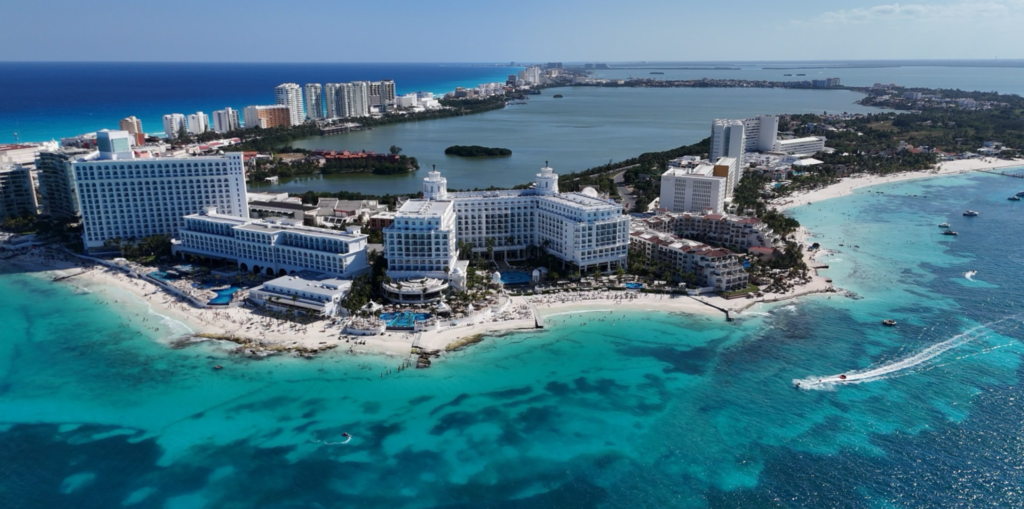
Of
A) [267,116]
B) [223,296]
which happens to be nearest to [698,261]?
[223,296]

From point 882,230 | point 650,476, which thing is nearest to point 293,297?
point 650,476

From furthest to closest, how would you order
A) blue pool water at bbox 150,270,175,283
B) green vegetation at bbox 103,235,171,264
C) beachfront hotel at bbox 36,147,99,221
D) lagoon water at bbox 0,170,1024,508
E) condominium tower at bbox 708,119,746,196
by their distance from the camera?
condominium tower at bbox 708,119,746,196
beachfront hotel at bbox 36,147,99,221
green vegetation at bbox 103,235,171,264
blue pool water at bbox 150,270,175,283
lagoon water at bbox 0,170,1024,508

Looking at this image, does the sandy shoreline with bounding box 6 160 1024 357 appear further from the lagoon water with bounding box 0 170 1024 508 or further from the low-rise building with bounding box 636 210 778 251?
the low-rise building with bounding box 636 210 778 251

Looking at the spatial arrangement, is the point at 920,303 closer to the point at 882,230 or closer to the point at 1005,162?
the point at 882,230

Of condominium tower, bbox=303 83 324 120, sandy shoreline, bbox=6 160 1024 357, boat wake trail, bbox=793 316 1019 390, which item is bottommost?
boat wake trail, bbox=793 316 1019 390

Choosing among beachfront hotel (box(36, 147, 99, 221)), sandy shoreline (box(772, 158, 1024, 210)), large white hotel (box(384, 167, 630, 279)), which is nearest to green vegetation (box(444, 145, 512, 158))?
sandy shoreline (box(772, 158, 1024, 210))

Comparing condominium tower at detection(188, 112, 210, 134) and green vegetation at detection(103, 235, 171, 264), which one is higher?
condominium tower at detection(188, 112, 210, 134)
